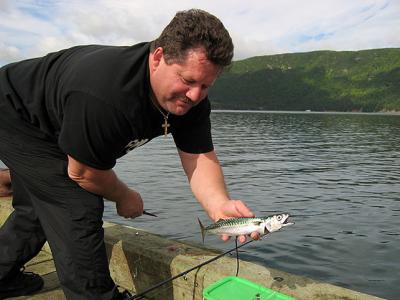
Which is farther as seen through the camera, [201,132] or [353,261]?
[353,261]

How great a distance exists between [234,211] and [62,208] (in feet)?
5.12

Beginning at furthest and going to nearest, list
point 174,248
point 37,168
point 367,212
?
point 367,212 < point 174,248 < point 37,168

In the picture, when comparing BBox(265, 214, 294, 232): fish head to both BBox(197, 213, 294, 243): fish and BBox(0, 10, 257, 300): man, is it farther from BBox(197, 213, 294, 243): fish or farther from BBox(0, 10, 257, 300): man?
BBox(0, 10, 257, 300): man

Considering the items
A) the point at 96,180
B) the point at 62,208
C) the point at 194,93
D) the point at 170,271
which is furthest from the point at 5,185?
the point at 194,93

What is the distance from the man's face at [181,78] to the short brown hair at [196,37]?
5 cm

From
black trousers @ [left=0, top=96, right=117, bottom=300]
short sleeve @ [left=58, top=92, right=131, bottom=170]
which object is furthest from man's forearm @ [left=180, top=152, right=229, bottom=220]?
short sleeve @ [left=58, top=92, right=131, bottom=170]

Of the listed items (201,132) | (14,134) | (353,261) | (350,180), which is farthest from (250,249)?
(350,180)

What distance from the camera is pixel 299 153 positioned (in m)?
35.4

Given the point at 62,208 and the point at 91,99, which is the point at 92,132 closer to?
the point at 91,99

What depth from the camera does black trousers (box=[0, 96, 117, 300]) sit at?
12.5 feet

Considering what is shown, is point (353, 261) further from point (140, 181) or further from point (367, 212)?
point (140, 181)

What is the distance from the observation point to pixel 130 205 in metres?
4.21

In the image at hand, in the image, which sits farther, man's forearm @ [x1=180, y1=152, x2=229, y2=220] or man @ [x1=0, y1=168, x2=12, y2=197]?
man @ [x1=0, y1=168, x2=12, y2=197]

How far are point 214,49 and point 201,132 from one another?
54.2 inches
